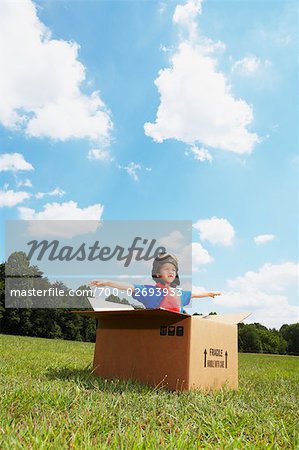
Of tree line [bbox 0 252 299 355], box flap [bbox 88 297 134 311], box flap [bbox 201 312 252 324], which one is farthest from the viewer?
tree line [bbox 0 252 299 355]

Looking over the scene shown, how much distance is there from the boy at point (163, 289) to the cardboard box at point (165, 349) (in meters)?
0.42

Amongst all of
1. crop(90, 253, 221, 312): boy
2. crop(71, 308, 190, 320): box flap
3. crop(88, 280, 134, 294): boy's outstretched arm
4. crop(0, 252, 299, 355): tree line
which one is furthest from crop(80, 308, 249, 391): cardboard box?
crop(0, 252, 299, 355): tree line

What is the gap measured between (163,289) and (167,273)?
28 centimetres

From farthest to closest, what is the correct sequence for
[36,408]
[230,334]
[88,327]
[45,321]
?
[88,327] < [45,321] < [230,334] < [36,408]

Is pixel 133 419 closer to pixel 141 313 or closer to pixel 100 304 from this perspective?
pixel 141 313

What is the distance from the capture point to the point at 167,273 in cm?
409

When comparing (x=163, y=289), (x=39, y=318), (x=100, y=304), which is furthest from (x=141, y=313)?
(x=39, y=318)

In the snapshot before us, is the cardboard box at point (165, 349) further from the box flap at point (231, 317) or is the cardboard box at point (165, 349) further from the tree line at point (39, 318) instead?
the tree line at point (39, 318)

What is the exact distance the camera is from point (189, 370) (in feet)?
9.45

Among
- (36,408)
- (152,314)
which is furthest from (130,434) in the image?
(152,314)

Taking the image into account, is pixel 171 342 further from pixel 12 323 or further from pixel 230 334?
pixel 12 323

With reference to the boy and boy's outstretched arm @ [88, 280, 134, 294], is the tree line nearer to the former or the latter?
the boy

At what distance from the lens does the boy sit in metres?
3.69

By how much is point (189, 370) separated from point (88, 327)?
42.0 meters
